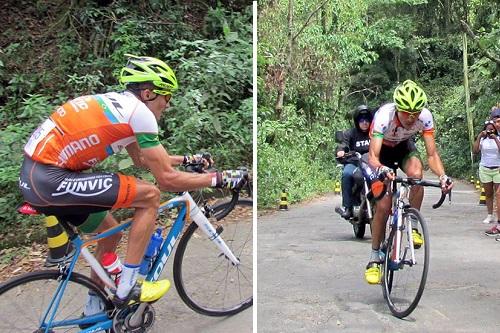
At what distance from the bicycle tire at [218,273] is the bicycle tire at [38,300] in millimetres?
554

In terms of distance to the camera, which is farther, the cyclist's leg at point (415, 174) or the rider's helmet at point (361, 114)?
the rider's helmet at point (361, 114)

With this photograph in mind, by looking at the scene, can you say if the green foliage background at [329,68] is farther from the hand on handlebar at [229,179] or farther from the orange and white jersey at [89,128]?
the orange and white jersey at [89,128]

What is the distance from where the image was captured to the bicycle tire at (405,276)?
9.38ft

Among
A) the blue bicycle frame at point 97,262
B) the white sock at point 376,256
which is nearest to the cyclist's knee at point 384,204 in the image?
the white sock at point 376,256

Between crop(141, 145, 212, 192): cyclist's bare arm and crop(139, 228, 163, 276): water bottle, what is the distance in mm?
372

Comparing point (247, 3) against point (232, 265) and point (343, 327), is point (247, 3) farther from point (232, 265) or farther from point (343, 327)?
point (343, 327)

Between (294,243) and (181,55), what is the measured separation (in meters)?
2.61

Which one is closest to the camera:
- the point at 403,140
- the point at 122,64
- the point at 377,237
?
the point at 377,237

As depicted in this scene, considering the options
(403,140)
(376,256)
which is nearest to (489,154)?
(403,140)

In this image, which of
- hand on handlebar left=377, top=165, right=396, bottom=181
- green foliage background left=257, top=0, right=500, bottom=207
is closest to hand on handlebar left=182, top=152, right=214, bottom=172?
green foliage background left=257, top=0, right=500, bottom=207

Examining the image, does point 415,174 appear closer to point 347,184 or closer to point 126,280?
point 347,184

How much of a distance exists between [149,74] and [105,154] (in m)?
0.39

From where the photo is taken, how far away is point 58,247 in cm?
235

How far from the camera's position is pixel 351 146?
4.64 meters
